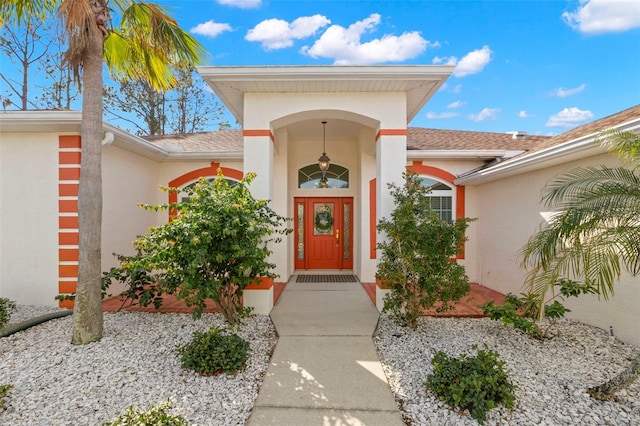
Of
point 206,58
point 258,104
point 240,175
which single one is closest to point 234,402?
point 258,104

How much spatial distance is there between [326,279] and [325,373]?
459 cm

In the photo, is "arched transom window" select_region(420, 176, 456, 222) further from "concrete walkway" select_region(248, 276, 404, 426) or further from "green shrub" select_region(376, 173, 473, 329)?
"concrete walkway" select_region(248, 276, 404, 426)

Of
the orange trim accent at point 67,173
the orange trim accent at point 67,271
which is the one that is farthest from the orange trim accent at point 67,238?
the orange trim accent at point 67,173

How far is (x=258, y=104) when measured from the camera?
18.5ft

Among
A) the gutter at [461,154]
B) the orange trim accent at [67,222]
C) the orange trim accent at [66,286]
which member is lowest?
the orange trim accent at [66,286]

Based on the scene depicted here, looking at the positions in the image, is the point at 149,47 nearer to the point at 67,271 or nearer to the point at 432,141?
the point at 67,271

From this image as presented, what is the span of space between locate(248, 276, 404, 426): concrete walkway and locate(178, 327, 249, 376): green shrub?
0.42 metres

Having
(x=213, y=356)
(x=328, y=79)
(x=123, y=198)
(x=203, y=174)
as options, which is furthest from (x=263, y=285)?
(x=203, y=174)

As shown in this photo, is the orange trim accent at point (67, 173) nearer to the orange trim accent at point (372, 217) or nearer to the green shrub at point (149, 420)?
the green shrub at point (149, 420)

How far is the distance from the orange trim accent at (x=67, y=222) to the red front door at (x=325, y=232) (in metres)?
5.26

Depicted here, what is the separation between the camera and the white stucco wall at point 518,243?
434 centimetres

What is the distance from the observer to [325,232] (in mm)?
9297

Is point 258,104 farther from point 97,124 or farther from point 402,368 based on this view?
point 402,368

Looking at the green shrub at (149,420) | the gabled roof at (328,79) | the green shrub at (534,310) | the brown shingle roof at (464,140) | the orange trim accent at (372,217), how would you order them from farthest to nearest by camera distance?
the brown shingle roof at (464,140) → the orange trim accent at (372,217) → the gabled roof at (328,79) → the green shrub at (534,310) → the green shrub at (149,420)
